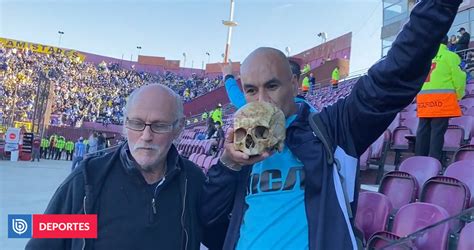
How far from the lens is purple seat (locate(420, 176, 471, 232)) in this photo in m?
2.68

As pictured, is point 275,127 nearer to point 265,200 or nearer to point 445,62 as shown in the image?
point 265,200

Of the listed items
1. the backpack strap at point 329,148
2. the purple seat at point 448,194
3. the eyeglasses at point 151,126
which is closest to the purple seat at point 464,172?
the purple seat at point 448,194

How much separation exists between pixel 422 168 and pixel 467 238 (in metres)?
1.58

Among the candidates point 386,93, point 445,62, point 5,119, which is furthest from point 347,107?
point 5,119

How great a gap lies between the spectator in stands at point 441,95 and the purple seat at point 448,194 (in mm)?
1383

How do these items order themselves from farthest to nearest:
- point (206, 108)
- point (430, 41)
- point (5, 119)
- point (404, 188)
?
1. point (206, 108)
2. point (5, 119)
3. point (404, 188)
4. point (430, 41)

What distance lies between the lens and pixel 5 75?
28234 millimetres

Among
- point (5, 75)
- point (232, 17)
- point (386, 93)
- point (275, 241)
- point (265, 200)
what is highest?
point (232, 17)

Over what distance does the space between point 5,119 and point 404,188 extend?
20.1 m

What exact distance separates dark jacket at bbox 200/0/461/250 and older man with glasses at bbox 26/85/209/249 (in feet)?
0.96

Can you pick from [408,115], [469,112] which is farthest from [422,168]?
[408,115]

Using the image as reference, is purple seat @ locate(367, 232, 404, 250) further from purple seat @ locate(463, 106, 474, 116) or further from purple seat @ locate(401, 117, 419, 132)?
purple seat @ locate(463, 106, 474, 116)

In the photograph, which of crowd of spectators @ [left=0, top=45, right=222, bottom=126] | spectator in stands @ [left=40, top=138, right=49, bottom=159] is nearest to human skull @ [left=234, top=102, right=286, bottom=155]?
spectator in stands @ [left=40, top=138, right=49, bottom=159]

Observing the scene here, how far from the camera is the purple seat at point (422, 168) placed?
3.34m
